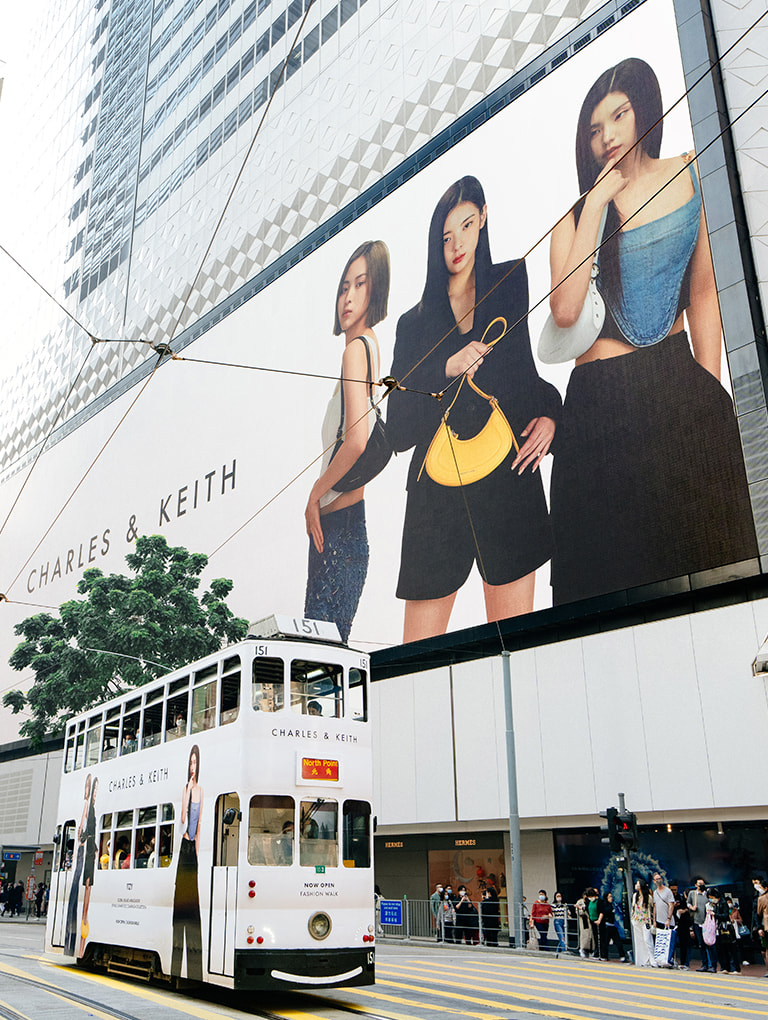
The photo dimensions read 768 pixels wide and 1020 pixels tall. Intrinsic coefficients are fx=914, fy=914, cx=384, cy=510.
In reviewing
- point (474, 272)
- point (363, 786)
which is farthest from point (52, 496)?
point (363, 786)

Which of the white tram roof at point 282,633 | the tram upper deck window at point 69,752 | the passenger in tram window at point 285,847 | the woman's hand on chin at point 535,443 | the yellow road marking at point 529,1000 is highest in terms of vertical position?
the woman's hand on chin at point 535,443

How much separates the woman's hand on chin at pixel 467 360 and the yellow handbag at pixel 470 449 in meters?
0.24

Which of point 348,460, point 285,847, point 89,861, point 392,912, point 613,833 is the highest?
point 348,460

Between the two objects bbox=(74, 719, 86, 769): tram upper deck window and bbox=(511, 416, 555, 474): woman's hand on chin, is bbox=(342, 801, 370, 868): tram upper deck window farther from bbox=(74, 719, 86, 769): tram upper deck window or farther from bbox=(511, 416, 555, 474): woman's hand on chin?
bbox=(511, 416, 555, 474): woman's hand on chin

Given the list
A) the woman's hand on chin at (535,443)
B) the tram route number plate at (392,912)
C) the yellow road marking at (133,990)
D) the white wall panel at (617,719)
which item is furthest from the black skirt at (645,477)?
the yellow road marking at (133,990)

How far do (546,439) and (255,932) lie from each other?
18.5 meters

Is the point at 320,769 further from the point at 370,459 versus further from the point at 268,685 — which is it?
the point at 370,459

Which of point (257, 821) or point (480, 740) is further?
point (480, 740)

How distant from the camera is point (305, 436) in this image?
118 feet

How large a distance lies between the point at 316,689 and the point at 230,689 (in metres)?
1.08

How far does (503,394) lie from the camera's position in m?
28.1

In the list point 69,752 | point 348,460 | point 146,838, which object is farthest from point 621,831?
point 348,460

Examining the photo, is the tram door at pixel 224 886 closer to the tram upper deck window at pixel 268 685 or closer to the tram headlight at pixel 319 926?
the tram headlight at pixel 319 926

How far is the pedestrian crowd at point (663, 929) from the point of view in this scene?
1642 cm
